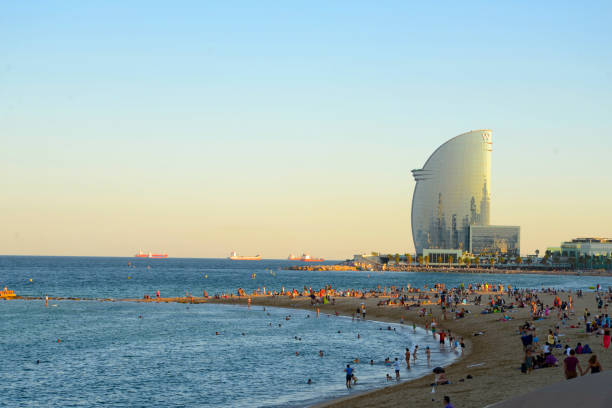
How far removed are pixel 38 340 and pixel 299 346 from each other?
68.0ft

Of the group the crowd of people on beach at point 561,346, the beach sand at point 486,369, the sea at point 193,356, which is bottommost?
the sea at point 193,356

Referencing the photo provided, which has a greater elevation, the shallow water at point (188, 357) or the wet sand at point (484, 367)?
the wet sand at point (484, 367)

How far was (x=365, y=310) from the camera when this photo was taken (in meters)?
66.6

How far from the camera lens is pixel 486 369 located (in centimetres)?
2964

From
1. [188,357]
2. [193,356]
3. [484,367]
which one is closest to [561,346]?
[484,367]

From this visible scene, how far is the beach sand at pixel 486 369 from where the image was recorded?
74.8 feet

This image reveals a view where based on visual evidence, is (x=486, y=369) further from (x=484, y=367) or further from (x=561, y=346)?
(x=561, y=346)

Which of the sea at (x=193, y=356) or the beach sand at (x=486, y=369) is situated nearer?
the beach sand at (x=486, y=369)

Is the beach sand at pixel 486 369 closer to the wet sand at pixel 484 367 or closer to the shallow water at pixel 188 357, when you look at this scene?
the wet sand at pixel 484 367

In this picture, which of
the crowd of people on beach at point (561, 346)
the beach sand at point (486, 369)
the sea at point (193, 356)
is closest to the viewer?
the crowd of people on beach at point (561, 346)

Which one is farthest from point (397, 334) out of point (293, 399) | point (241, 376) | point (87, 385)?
point (87, 385)

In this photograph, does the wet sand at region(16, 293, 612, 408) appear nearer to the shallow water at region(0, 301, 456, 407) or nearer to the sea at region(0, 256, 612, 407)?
the sea at region(0, 256, 612, 407)

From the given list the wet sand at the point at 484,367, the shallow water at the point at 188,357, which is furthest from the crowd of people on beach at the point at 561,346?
the shallow water at the point at 188,357

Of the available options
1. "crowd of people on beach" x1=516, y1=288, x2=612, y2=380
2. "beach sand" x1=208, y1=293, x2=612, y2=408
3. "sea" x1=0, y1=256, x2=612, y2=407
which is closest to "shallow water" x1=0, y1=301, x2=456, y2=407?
"sea" x1=0, y1=256, x2=612, y2=407
